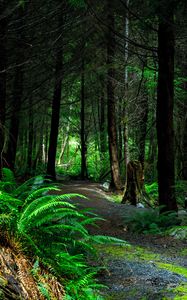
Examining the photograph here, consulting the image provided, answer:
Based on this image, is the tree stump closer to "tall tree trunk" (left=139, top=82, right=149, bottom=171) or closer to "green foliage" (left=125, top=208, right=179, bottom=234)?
"green foliage" (left=125, top=208, right=179, bottom=234)

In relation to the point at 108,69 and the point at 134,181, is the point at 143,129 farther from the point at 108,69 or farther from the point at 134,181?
the point at 134,181

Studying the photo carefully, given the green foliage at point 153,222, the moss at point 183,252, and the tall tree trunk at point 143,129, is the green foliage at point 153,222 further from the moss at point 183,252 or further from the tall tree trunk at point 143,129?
the tall tree trunk at point 143,129

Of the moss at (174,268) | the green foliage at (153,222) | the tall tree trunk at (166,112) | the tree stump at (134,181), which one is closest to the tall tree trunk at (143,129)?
the tree stump at (134,181)

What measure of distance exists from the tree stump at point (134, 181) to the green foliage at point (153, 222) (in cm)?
539

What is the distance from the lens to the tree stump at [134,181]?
14.3m

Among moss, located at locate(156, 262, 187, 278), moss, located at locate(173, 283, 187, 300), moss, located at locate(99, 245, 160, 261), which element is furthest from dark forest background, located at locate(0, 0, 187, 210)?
moss, located at locate(173, 283, 187, 300)

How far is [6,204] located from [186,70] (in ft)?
47.1

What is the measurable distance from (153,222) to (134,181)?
561 cm

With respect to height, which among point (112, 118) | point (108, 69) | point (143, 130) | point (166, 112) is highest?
point (108, 69)

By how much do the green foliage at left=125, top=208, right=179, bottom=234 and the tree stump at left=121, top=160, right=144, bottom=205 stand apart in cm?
539

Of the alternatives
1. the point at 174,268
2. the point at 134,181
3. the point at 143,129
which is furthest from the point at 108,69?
the point at 174,268

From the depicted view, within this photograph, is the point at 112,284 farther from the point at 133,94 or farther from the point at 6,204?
the point at 133,94

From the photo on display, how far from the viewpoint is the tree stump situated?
1432 cm

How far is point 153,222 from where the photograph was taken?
870 centimetres
